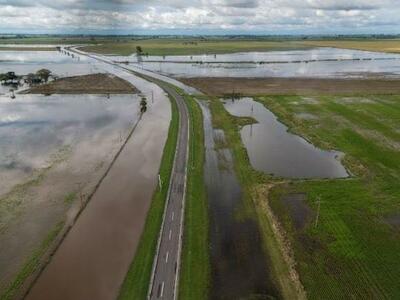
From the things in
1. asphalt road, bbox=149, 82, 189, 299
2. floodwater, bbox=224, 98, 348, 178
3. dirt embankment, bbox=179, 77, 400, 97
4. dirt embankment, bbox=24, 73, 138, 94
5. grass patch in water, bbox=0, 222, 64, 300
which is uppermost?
dirt embankment, bbox=179, 77, 400, 97

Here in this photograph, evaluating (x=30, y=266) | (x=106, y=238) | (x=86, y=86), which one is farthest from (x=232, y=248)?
(x=86, y=86)

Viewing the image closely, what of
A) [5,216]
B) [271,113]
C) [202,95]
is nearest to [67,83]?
[202,95]

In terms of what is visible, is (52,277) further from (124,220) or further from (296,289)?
(296,289)

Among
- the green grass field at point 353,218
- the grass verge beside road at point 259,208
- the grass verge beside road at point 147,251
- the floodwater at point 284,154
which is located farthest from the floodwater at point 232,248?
the floodwater at point 284,154

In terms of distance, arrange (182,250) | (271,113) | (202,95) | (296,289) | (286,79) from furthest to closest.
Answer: (286,79), (202,95), (271,113), (182,250), (296,289)

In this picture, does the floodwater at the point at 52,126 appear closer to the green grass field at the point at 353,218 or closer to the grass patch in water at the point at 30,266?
the grass patch in water at the point at 30,266

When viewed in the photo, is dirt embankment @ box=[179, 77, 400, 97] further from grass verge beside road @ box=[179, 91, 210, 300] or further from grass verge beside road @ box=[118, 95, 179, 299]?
grass verge beside road @ box=[118, 95, 179, 299]

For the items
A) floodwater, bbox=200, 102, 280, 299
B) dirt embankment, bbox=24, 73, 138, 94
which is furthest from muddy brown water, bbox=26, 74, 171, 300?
dirt embankment, bbox=24, 73, 138, 94
